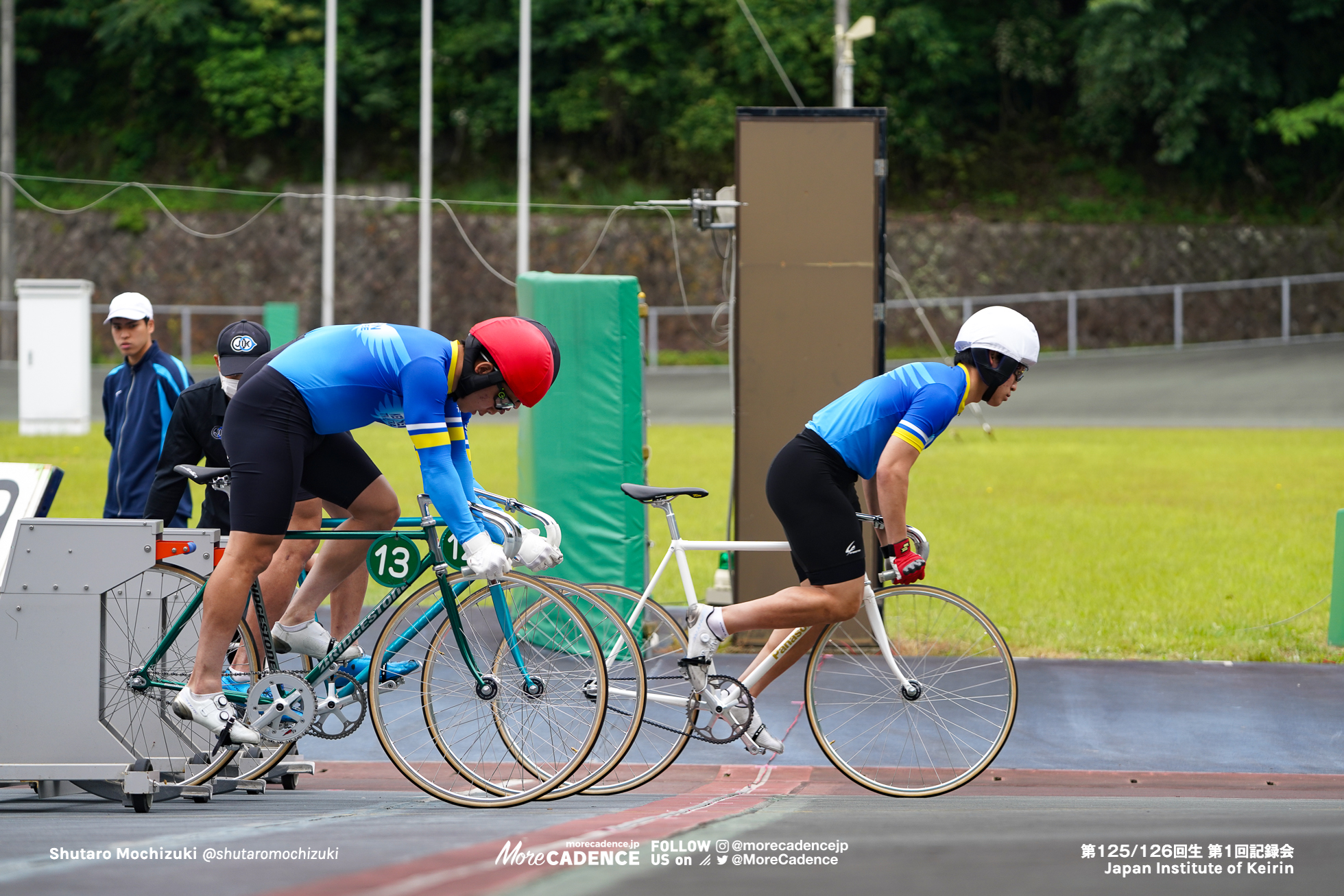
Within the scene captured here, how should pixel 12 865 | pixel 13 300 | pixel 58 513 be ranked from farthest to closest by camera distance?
pixel 13 300, pixel 58 513, pixel 12 865

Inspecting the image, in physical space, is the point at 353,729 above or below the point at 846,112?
below

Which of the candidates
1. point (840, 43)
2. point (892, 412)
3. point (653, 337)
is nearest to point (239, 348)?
point (892, 412)

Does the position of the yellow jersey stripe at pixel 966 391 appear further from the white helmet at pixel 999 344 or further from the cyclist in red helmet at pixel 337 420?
the cyclist in red helmet at pixel 337 420

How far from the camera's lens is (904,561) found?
5297 millimetres

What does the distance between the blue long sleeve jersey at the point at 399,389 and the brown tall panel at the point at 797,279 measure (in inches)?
132

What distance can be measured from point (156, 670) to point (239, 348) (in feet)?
5.36

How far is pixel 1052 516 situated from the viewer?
1434 centimetres

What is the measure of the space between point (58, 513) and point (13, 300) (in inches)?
1098

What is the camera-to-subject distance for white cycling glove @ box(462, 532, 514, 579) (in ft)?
15.6

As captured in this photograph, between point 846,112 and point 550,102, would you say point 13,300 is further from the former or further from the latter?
point 846,112

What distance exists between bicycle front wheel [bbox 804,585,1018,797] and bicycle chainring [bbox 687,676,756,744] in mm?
242

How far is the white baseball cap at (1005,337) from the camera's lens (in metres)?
5.26

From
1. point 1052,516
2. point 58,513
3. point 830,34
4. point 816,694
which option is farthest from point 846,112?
point 830,34

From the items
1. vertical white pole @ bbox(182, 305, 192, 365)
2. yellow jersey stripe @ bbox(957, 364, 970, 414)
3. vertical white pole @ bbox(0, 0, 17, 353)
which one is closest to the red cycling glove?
yellow jersey stripe @ bbox(957, 364, 970, 414)
